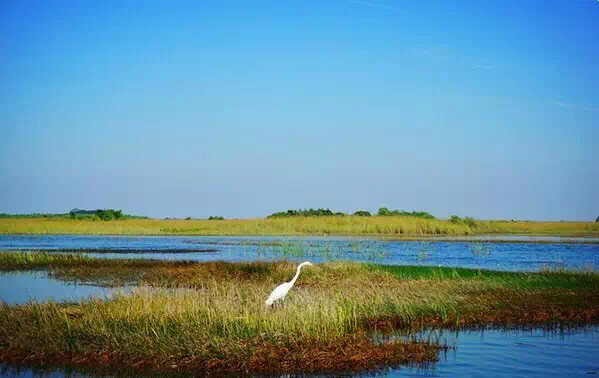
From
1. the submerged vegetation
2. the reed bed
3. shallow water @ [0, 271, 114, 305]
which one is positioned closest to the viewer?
the submerged vegetation

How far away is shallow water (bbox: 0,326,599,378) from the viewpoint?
13.4 meters

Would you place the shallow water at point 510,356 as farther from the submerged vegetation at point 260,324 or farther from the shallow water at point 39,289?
the shallow water at point 39,289

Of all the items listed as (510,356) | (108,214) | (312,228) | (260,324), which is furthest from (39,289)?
(108,214)

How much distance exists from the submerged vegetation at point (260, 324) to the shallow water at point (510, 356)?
0.56 metres

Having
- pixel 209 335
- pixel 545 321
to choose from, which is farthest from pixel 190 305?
pixel 545 321

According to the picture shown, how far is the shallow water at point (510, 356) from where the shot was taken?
13.4 meters

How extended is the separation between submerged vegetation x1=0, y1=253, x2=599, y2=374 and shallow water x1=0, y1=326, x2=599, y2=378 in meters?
0.56

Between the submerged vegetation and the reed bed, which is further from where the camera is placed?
the reed bed

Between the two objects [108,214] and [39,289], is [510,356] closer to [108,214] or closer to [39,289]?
[39,289]

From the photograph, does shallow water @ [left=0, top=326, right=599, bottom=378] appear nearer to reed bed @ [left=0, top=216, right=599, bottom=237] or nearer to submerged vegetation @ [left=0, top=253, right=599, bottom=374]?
submerged vegetation @ [left=0, top=253, right=599, bottom=374]

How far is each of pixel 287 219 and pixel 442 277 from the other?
48134 millimetres

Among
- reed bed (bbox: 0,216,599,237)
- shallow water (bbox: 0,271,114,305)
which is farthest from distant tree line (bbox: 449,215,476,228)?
shallow water (bbox: 0,271,114,305)

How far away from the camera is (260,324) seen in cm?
1434

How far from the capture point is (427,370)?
1347 cm
